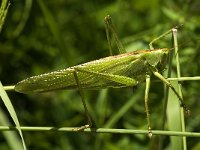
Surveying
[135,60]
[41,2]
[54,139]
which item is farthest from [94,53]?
[135,60]

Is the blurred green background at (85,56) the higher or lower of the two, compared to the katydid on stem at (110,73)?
higher

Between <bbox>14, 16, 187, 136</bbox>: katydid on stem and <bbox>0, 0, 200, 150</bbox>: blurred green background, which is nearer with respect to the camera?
<bbox>14, 16, 187, 136</bbox>: katydid on stem

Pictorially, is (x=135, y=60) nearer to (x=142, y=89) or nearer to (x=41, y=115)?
(x=142, y=89)

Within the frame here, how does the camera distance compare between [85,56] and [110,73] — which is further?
[85,56]

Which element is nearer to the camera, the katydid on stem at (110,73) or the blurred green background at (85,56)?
the katydid on stem at (110,73)
